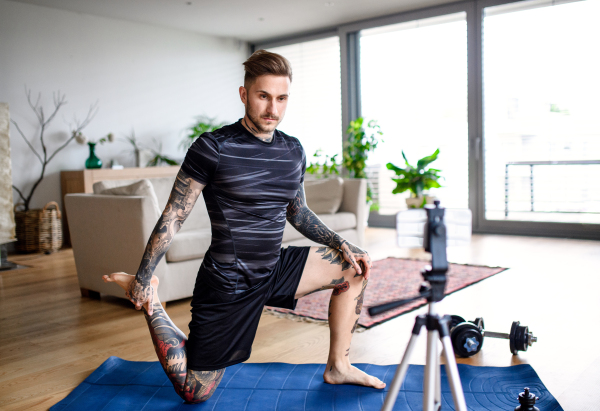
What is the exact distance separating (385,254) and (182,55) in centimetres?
407

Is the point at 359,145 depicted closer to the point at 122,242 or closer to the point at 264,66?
the point at 122,242

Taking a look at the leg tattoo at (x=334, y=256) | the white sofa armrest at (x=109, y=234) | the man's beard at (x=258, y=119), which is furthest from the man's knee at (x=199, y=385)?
the white sofa armrest at (x=109, y=234)

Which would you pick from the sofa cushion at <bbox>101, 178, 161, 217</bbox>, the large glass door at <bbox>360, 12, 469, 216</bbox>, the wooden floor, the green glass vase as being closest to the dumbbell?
the wooden floor

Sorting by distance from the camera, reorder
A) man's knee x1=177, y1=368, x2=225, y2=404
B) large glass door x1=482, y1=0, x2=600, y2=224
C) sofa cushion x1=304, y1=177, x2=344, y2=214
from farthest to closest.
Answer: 1. large glass door x1=482, y1=0, x2=600, y2=224
2. sofa cushion x1=304, y1=177, x2=344, y2=214
3. man's knee x1=177, y1=368, x2=225, y2=404

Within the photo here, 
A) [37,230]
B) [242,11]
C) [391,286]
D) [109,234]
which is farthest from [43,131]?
[391,286]

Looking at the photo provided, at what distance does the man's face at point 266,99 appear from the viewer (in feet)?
5.40

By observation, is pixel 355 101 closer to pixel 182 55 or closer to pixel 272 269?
pixel 182 55

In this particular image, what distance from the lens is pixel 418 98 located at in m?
6.09

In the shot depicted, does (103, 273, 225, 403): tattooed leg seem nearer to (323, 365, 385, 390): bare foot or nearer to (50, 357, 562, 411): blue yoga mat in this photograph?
(50, 357, 562, 411): blue yoga mat

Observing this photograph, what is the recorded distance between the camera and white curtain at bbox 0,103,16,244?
450cm

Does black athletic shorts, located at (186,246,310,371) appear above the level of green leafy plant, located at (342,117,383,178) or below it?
below

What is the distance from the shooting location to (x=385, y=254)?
4613mm

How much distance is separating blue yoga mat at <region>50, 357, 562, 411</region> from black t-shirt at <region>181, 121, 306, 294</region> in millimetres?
Answer: 430

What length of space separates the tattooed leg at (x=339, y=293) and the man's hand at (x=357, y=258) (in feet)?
0.11
